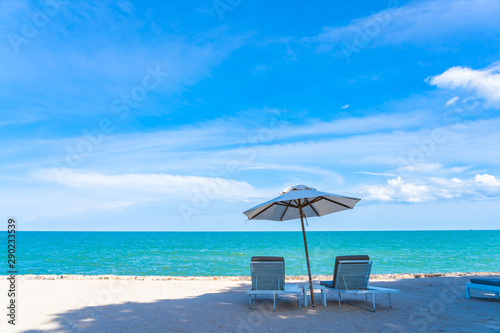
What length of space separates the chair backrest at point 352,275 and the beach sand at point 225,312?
0.40m

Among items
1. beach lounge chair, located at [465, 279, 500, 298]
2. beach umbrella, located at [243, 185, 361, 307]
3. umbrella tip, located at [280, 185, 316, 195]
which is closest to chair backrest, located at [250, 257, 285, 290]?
beach umbrella, located at [243, 185, 361, 307]

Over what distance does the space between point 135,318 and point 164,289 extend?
3270mm

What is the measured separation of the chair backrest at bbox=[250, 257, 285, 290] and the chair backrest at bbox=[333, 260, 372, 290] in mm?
1041

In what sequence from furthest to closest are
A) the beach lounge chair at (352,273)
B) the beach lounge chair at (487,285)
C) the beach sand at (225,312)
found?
the beach lounge chair at (487,285) < the beach lounge chair at (352,273) < the beach sand at (225,312)

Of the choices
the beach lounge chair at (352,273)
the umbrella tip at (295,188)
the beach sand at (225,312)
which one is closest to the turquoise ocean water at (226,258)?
the beach sand at (225,312)

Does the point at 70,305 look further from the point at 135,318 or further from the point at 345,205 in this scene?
the point at 345,205

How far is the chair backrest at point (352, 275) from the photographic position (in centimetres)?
630

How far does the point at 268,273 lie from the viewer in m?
6.42

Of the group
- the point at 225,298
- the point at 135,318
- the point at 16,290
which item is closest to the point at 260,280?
the point at 225,298

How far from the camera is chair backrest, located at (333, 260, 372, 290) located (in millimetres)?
6305

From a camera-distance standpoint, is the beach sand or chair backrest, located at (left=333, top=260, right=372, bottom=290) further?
chair backrest, located at (left=333, top=260, right=372, bottom=290)

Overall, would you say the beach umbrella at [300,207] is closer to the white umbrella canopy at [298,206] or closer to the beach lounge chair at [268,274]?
the white umbrella canopy at [298,206]

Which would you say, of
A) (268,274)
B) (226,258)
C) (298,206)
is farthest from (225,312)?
(226,258)

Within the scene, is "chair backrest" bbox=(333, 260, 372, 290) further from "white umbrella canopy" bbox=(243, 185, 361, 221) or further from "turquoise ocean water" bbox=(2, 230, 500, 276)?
"turquoise ocean water" bbox=(2, 230, 500, 276)
